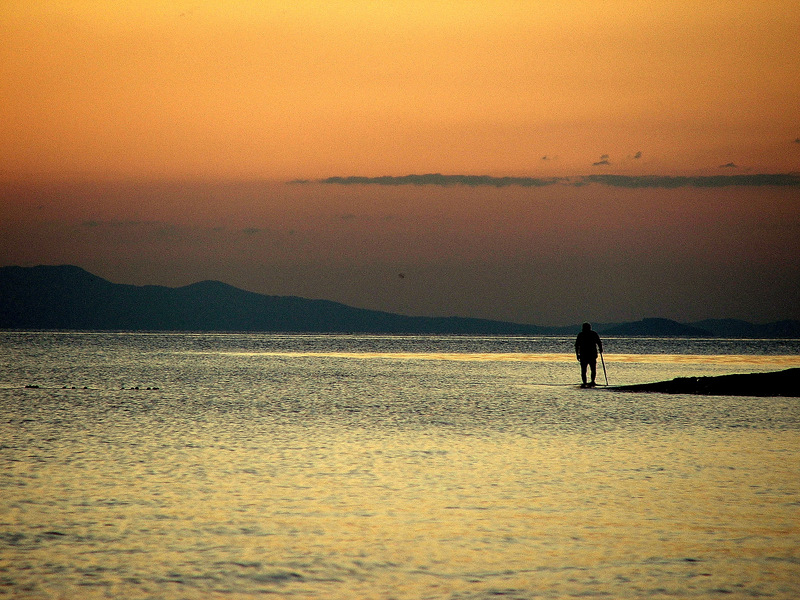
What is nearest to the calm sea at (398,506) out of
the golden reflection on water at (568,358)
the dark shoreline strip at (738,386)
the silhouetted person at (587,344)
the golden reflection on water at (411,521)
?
the golden reflection on water at (411,521)

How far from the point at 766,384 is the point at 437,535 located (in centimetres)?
2967

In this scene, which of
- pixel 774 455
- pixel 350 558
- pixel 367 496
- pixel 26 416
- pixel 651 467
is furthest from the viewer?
pixel 26 416

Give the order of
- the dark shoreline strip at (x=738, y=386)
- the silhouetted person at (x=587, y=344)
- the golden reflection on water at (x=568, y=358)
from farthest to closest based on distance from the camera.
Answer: the golden reflection on water at (x=568, y=358) → the dark shoreline strip at (x=738, y=386) → the silhouetted person at (x=587, y=344)

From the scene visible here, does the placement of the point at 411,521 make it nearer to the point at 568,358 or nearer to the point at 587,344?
the point at 587,344

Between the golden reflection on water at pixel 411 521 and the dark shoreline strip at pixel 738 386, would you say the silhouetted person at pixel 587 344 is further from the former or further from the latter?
the golden reflection on water at pixel 411 521

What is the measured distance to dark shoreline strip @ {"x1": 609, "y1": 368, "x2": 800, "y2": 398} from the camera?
3628cm

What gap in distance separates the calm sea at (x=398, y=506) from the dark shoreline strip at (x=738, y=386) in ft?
33.4

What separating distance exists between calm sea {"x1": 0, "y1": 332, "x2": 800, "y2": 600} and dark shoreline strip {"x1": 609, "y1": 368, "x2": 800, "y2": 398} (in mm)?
A: 10172

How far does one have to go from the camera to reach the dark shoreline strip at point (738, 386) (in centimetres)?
3628

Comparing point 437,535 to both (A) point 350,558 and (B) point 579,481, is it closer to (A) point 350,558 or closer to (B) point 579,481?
(A) point 350,558

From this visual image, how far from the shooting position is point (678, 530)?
1116cm

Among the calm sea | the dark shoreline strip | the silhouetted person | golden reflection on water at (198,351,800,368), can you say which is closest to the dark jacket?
the silhouetted person

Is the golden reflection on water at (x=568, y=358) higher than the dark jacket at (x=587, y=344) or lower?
lower

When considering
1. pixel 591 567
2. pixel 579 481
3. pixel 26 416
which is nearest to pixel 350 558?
pixel 591 567
